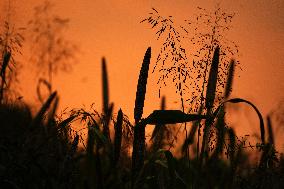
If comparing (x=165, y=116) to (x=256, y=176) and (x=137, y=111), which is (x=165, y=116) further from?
Answer: (x=256, y=176)

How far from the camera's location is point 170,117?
7.09 feet

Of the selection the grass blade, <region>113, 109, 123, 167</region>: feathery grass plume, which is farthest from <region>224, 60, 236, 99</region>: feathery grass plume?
<region>113, 109, 123, 167</region>: feathery grass plume

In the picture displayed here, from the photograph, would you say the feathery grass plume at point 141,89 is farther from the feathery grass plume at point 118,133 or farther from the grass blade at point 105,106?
the grass blade at point 105,106

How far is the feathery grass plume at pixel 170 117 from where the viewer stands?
2131 millimetres

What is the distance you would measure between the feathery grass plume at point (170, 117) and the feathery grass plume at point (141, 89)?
0.17 feet

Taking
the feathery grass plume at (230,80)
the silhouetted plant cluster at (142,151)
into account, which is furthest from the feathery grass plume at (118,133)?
the feathery grass plume at (230,80)

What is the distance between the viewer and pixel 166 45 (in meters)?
2.59

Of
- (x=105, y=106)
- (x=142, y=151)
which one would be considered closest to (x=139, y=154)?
(x=142, y=151)

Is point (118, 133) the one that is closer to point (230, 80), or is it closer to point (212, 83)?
point (212, 83)

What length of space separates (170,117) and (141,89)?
7.3 inches

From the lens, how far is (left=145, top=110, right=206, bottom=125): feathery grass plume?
2.13 m

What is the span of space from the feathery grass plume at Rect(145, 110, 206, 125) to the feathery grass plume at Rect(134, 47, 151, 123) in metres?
0.05

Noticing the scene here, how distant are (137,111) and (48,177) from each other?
2.70ft

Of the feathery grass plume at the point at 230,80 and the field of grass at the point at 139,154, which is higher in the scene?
the feathery grass plume at the point at 230,80
